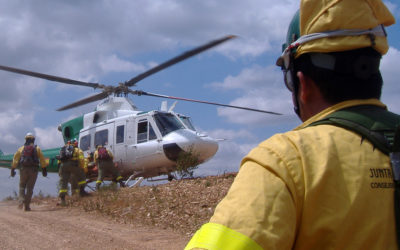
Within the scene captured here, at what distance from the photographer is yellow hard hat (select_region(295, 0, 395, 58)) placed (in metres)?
1.30

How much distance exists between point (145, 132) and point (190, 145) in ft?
5.88

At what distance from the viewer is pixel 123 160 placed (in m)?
14.2

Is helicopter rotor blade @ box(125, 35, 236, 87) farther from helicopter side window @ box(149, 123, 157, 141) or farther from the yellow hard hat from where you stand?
the yellow hard hat

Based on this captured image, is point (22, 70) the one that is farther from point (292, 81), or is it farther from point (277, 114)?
point (292, 81)

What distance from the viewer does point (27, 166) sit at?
1191 centimetres

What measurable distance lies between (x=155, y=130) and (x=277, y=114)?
156 inches

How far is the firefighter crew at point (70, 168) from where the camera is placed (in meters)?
12.8

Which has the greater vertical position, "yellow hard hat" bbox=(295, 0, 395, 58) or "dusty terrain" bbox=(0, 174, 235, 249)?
"yellow hard hat" bbox=(295, 0, 395, 58)

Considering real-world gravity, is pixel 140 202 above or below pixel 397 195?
below

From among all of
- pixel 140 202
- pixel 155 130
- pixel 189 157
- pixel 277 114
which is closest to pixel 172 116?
pixel 155 130

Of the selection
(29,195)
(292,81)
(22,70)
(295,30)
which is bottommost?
(29,195)

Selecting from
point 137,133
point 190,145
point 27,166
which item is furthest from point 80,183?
point 190,145

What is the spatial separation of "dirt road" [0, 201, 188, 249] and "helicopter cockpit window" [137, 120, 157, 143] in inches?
164

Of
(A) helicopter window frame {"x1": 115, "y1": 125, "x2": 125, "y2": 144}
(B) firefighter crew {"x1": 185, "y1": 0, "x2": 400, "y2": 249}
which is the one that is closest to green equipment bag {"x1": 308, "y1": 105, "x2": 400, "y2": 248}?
(B) firefighter crew {"x1": 185, "y1": 0, "x2": 400, "y2": 249}
